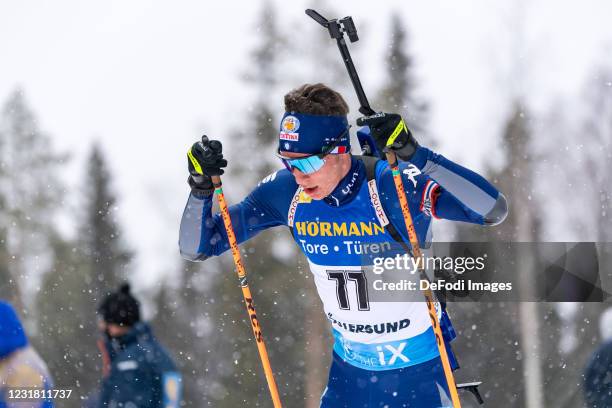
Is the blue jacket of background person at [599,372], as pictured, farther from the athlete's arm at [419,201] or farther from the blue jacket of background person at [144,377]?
A: the blue jacket of background person at [144,377]

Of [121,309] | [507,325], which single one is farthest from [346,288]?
[507,325]

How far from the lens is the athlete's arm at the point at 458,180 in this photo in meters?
3.46

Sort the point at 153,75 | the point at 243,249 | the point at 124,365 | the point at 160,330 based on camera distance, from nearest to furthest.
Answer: the point at 124,365 → the point at 243,249 → the point at 160,330 → the point at 153,75

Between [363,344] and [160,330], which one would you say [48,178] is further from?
[363,344]

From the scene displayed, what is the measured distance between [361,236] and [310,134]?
0.52 metres

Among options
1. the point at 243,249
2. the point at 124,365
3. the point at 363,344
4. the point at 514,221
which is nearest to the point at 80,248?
the point at 243,249

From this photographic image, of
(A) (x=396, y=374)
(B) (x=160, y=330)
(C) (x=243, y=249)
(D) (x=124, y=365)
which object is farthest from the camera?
(B) (x=160, y=330)

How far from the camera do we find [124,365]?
5.02 m

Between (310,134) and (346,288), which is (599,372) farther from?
(310,134)

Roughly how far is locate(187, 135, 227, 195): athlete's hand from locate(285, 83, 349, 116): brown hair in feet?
1.33

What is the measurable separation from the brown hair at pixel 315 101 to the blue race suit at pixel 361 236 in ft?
0.87

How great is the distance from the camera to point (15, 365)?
14.1ft

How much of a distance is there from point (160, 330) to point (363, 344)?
15.4 m

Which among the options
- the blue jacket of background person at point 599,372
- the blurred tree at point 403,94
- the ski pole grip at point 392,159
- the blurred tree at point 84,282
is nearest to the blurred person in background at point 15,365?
the ski pole grip at point 392,159
